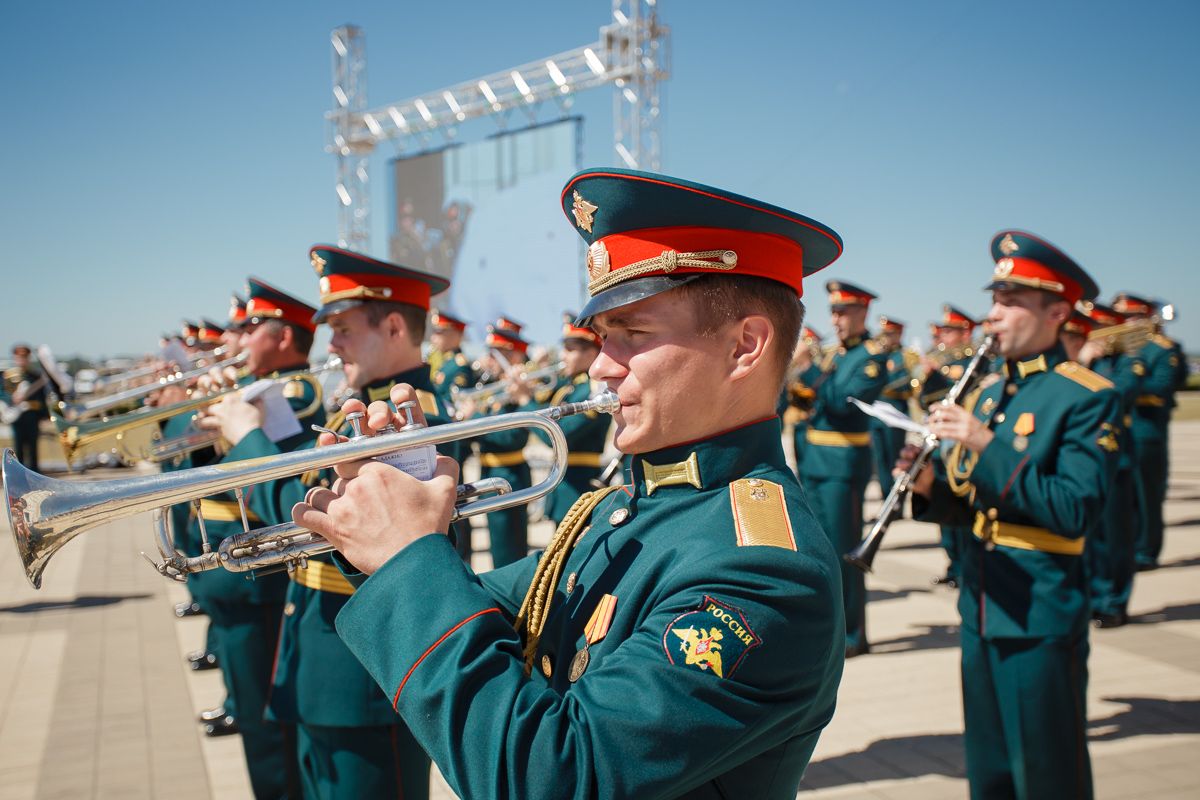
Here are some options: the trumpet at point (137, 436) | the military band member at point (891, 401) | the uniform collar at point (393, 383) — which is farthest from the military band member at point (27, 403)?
the uniform collar at point (393, 383)

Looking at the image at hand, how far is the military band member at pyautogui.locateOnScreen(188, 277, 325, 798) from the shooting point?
4.18 metres

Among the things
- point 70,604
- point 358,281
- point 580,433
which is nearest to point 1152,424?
point 580,433

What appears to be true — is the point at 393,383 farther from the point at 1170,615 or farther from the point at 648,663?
the point at 1170,615

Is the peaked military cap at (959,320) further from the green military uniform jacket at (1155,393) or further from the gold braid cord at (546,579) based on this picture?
the gold braid cord at (546,579)

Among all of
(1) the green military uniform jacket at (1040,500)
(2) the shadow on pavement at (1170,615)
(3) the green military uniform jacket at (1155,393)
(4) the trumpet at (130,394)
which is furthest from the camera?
(3) the green military uniform jacket at (1155,393)

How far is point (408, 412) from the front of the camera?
1.96 metres

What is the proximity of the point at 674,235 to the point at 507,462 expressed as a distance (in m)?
6.80

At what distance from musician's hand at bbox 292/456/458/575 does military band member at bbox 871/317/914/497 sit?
9.12 metres

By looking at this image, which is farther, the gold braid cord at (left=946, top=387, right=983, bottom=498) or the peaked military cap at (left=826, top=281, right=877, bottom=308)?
the peaked military cap at (left=826, top=281, right=877, bottom=308)

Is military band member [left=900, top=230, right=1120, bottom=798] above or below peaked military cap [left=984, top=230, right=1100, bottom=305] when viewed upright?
below

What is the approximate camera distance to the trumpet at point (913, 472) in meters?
3.94

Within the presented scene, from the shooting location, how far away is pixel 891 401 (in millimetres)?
10742

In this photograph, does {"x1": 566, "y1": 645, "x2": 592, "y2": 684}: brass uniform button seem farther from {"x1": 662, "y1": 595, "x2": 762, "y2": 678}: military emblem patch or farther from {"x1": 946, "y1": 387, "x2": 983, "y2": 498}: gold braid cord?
{"x1": 946, "y1": 387, "x2": 983, "y2": 498}: gold braid cord

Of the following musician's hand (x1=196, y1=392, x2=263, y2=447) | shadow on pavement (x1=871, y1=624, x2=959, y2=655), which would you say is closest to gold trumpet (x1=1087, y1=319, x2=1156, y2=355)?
shadow on pavement (x1=871, y1=624, x2=959, y2=655)
